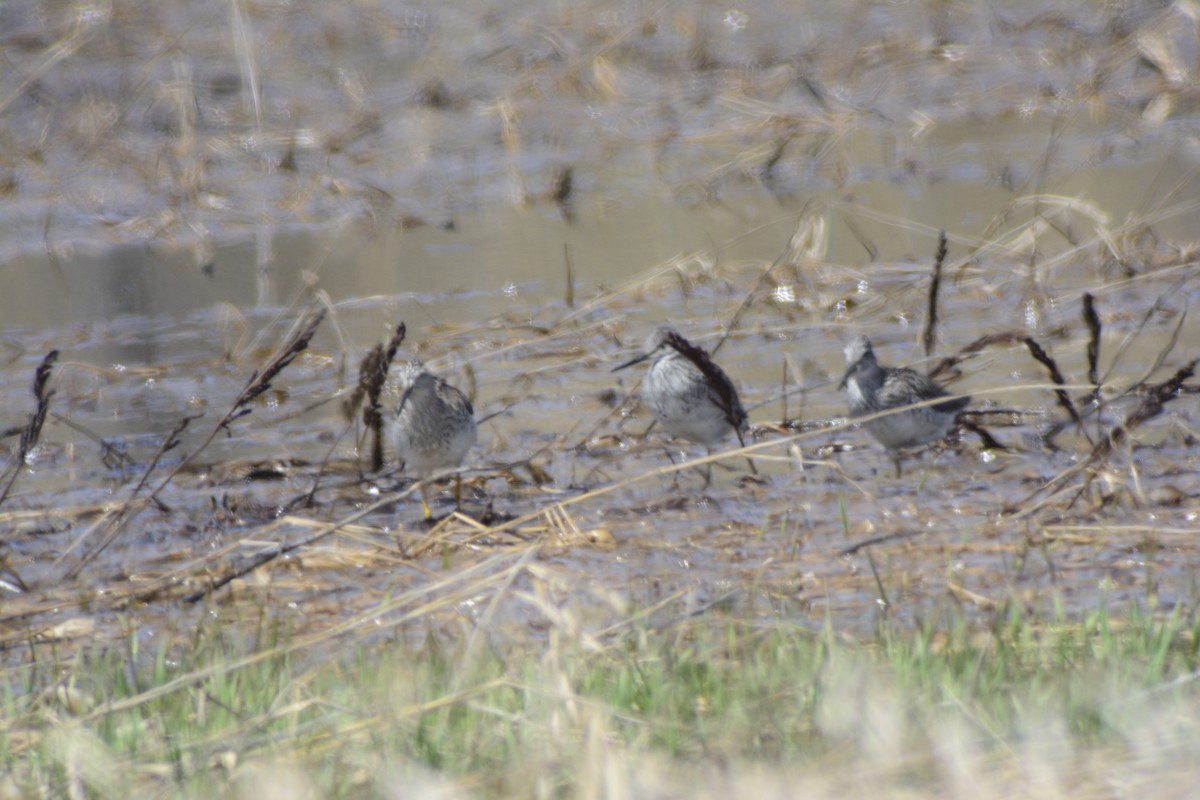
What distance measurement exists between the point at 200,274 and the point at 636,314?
3.16 meters

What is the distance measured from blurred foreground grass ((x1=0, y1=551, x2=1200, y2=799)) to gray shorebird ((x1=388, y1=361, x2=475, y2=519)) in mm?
1948

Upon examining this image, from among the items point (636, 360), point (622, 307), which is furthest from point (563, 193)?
point (636, 360)

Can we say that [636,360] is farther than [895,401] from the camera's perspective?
Yes

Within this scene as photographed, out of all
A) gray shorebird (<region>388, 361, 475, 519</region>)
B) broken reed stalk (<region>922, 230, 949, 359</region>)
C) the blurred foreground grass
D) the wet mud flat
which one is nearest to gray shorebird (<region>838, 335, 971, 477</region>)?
the wet mud flat

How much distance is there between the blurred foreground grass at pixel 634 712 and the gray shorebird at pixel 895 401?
2117 mm

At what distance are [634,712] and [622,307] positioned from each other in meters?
6.04

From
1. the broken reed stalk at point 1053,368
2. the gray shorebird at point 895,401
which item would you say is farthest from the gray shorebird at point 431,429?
the broken reed stalk at point 1053,368

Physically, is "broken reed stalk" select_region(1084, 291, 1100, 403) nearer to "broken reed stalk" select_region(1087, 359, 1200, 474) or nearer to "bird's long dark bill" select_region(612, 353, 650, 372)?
"broken reed stalk" select_region(1087, 359, 1200, 474)

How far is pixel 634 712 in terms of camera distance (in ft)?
13.1

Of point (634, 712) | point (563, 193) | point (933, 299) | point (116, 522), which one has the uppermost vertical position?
point (563, 193)

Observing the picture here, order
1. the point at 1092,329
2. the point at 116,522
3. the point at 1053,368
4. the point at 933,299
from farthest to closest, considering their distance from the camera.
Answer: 1. the point at 933,299
2. the point at 1053,368
3. the point at 1092,329
4. the point at 116,522

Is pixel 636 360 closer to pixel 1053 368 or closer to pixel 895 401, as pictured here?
pixel 895 401

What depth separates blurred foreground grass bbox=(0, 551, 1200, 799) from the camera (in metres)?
2.97

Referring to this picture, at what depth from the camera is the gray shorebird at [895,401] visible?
22.4 ft
